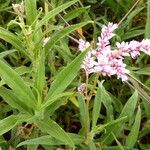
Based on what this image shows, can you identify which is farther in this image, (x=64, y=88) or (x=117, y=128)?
(x=117, y=128)

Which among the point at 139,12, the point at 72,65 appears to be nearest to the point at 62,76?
the point at 72,65

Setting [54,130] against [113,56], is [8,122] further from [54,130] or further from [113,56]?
[113,56]

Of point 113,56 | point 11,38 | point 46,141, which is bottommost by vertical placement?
point 46,141

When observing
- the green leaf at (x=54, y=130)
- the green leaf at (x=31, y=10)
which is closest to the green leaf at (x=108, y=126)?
the green leaf at (x=54, y=130)

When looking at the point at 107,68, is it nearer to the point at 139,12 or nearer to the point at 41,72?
the point at 41,72

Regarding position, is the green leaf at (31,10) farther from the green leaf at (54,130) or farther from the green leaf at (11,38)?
the green leaf at (54,130)

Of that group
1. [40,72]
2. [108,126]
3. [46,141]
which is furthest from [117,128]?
[40,72]
